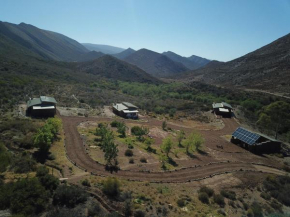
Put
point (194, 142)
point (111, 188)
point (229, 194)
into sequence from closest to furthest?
point (111, 188)
point (229, 194)
point (194, 142)

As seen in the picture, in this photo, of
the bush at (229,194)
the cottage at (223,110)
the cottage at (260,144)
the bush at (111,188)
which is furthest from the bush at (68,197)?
the cottage at (223,110)

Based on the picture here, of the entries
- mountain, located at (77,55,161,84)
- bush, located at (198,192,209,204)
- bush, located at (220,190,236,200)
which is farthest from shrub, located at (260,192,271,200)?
mountain, located at (77,55,161,84)

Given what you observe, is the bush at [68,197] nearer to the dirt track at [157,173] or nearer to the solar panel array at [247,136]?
the dirt track at [157,173]

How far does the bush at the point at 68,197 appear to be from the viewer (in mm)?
16891

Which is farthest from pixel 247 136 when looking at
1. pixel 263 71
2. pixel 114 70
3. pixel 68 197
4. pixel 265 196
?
pixel 114 70

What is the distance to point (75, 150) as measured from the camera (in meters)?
31.5

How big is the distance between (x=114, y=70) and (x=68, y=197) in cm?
14451

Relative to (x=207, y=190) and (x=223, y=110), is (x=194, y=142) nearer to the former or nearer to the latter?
(x=207, y=190)

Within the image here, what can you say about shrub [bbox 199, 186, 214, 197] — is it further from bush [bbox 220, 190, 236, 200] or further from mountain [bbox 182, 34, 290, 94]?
mountain [bbox 182, 34, 290, 94]

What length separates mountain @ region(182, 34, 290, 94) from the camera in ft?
305

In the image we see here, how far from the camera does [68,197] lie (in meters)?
17.1

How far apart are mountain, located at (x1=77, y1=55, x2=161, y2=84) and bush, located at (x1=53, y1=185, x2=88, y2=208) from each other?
128505 mm

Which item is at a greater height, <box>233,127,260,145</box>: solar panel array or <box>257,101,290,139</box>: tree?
<box>257,101,290,139</box>: tree

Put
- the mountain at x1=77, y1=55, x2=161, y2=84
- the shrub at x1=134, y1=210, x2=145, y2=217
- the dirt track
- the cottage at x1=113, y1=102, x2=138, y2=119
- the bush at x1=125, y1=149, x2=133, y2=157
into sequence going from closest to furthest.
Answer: the shrub at x1=134, y1=210, x2=145, y2=217 → the dirt track → the bush at x1=125, y1=149, x2=133, y2=157 → the cottage at x1=113, y1=102, x2=138, y2=119 → the mountain at x1=77, y1=55, x2=161, y2=84
